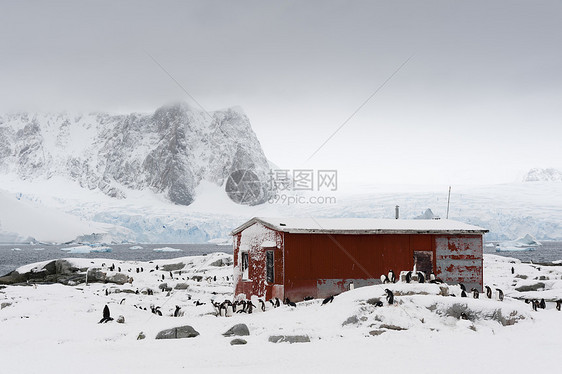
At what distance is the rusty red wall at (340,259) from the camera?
918 inches

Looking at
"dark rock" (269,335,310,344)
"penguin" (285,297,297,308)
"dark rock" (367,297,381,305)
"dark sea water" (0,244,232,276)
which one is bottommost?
"dark sea water" (0,244,232,276)

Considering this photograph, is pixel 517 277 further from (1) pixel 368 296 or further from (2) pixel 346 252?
(1) pixel 368 296

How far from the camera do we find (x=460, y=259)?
25.2 m

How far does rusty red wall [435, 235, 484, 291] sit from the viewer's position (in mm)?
24984

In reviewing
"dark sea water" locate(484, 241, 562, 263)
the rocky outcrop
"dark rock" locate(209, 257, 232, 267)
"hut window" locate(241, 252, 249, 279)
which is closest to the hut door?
"hut window" locate(241, 252, 249, 279)

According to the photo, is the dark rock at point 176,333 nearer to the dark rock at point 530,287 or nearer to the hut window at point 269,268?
the hut window at point 269,268

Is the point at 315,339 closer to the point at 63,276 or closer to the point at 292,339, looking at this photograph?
the point at 292,339

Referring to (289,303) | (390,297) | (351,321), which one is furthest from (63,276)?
(390,297)

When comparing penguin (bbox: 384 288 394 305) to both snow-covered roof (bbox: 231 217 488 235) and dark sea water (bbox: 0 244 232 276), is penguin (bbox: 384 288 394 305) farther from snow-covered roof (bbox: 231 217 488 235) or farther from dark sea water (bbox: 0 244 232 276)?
dark sea water (bbox: 0 244 232 276)

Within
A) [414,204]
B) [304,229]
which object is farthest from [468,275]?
[414,204]

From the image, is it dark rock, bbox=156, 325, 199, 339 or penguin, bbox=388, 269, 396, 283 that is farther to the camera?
penguin, bbox=388, 269, 396, 283

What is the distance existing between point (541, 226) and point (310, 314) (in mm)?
110292

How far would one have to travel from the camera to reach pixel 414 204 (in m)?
106

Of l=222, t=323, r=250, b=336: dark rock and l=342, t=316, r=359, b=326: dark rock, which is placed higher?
l=342, t=316, r=359, b=326: dark rock
